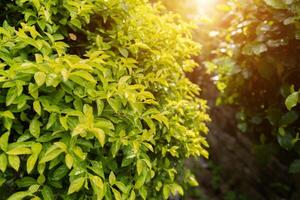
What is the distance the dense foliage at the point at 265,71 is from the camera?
129 inches

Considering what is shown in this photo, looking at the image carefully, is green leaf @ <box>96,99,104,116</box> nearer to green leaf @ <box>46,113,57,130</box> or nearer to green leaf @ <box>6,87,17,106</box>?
green leaf @ <box>46,113,57,130</box>

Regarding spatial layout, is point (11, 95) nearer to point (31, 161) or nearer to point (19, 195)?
point (31, 161)

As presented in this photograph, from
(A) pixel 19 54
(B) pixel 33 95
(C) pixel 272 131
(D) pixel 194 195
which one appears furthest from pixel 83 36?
(D) pixel 194 195

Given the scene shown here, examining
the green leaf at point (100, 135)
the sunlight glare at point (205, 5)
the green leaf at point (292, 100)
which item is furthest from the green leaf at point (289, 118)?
the sunlight glare at point (205, 5)

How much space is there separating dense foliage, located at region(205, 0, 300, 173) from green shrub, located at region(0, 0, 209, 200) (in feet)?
3.09

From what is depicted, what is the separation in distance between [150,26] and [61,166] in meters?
1.44

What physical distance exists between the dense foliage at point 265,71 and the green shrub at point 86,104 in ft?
3.09

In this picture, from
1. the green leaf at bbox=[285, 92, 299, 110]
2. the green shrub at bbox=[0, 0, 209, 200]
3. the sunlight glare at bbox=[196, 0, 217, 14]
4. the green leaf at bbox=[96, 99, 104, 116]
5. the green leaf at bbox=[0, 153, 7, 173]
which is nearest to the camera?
the green leaf at bbox=[0, 153, 7, 173]

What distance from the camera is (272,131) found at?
360 cm

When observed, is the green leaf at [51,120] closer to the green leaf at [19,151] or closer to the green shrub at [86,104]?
the green shrub at [86,104]

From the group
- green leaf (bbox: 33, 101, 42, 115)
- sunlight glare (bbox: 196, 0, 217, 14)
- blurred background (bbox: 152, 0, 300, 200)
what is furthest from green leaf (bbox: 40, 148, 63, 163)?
sunlight glare (bbox: 196, 0, 217, 14)

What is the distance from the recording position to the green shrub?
189 centimetres

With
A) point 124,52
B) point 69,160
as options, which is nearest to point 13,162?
point 69,160

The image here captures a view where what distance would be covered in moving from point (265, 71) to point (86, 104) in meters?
2.09
